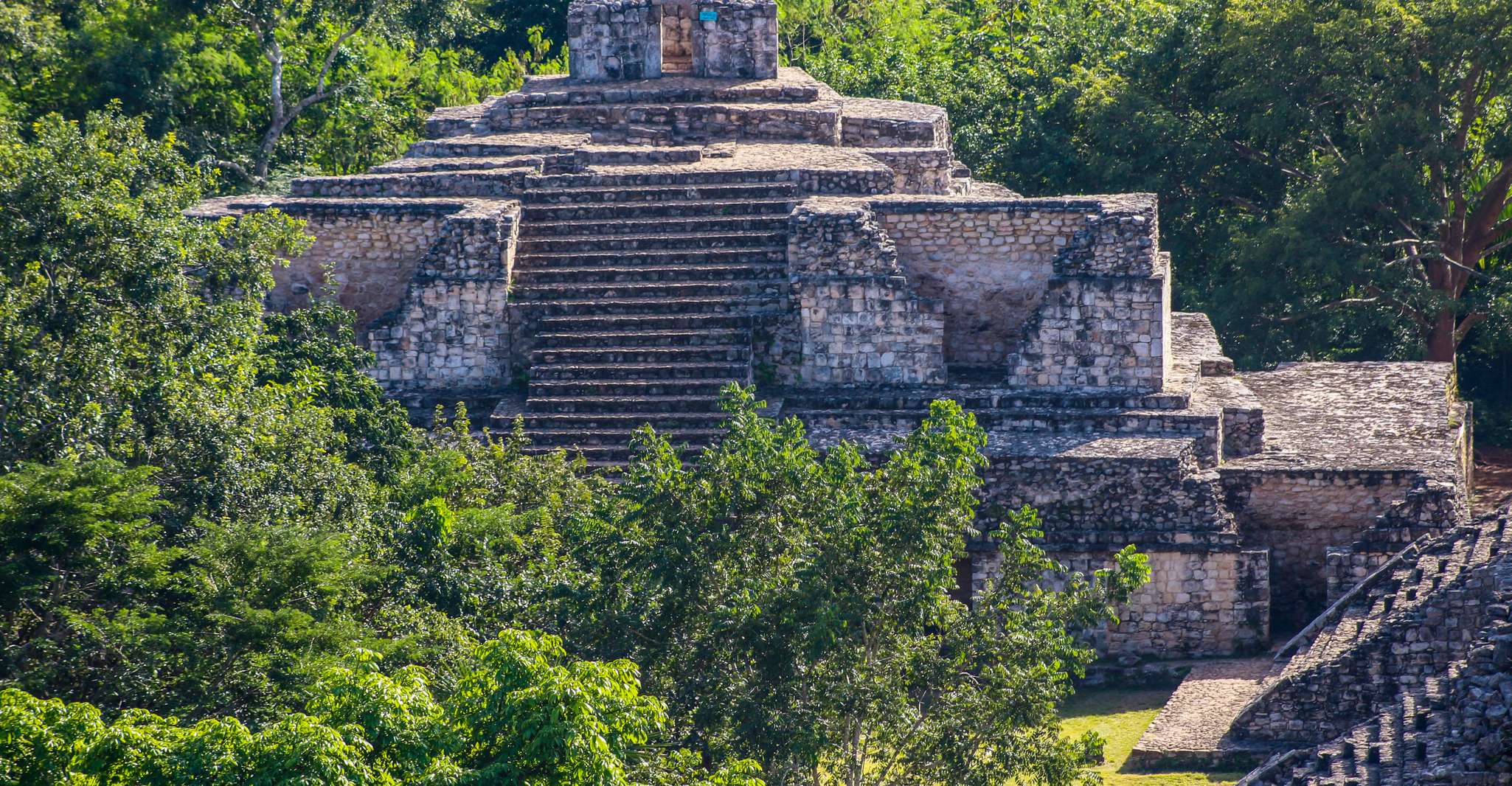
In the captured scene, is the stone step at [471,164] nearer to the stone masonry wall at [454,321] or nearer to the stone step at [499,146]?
the stone step at [499,146]

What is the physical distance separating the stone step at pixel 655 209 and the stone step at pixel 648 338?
4.72 ft

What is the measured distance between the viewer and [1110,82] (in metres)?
26.5

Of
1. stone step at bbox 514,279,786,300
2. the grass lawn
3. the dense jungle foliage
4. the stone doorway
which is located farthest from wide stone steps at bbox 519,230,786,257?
the grass lawn

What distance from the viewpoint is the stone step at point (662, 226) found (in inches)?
776

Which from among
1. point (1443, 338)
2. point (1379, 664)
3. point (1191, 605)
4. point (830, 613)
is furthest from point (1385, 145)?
point (830, 613)

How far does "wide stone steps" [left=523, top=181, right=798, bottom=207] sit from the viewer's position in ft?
65.6

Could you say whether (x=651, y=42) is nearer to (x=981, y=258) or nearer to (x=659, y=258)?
(x=659, y=258)

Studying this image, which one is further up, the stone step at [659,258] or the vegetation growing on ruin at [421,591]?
the stone step at [659,258]

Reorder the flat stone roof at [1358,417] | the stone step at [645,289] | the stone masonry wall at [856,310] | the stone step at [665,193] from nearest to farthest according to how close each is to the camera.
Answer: the flat stone roof at [1358,417] → the stone masonry wall at [856,310] → the stone step at [645,289] → the stone step at [665,193]

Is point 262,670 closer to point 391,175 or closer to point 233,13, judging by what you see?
point 391,175

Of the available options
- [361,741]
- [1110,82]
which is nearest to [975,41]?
[1110,82]

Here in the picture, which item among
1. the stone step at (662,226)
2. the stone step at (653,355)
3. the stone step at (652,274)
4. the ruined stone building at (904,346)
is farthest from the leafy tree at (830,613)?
the stone step at (662,226)

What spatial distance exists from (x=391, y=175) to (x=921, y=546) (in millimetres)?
9524

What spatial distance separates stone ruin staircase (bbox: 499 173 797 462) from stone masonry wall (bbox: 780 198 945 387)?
0.45 metres
